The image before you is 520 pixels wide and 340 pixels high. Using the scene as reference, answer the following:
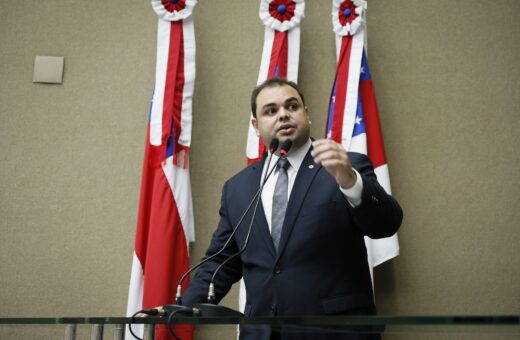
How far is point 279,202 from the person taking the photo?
1.97 meters

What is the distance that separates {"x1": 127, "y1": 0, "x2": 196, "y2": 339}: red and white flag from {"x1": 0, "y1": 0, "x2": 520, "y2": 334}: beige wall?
221 mm

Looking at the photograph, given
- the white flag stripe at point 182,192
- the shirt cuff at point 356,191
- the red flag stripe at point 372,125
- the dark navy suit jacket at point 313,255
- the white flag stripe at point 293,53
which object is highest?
the white flag stripe at point 293,53

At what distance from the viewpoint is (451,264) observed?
3.03 meters

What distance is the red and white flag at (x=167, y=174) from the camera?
2861 mm

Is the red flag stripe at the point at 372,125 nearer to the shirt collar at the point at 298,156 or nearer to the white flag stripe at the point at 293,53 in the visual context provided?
the white flag stripe at the point at 293,53

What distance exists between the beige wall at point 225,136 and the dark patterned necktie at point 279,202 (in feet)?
3.84

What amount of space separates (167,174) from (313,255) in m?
1.37

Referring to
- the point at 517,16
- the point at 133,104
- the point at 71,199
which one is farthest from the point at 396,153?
the point at 71,199

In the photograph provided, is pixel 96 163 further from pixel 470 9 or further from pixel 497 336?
pixel 497 336

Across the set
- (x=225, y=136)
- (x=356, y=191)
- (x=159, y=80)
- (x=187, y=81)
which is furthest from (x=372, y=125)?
(x=356, y=191)

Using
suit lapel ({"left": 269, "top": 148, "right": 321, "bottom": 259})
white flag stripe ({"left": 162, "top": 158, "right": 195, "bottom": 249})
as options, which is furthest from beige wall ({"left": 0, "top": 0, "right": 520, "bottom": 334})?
suit lapel ({"left": 269, "top": 148, "right": 321, "bottom": 259})

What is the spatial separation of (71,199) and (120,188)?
296 millimetres

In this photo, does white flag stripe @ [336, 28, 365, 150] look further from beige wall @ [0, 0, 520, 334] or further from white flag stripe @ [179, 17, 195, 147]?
white flag stripe @ [179, 17, 195, 147]

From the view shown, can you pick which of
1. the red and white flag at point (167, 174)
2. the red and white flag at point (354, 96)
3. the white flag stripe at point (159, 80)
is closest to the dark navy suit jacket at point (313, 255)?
the red and white flag at point (167, 174)
